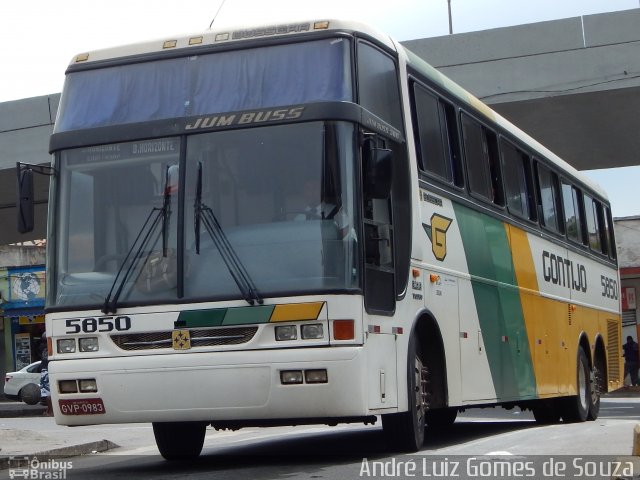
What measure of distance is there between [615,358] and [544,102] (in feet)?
15.0

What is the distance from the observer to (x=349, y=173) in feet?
31.1

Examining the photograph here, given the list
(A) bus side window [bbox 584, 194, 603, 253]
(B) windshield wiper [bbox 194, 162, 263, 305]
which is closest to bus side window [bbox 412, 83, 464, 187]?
(B) windshield wiper [bbox 194, 162, 263, 305]

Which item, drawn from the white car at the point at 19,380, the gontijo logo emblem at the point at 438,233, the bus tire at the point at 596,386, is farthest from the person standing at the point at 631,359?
the gontijo logo emblem at the point at 438,233

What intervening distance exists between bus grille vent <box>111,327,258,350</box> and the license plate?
18.9 inches

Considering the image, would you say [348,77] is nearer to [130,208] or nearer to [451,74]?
[130,208]

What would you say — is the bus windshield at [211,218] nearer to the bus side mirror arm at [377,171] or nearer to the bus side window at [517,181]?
the bus side mirror arm at [377,171]

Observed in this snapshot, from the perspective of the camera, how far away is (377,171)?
31.4 feet

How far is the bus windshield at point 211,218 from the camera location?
9352mm

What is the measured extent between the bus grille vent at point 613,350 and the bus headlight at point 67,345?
39.8 feet

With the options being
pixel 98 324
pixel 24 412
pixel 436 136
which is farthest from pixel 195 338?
pixel 24 412

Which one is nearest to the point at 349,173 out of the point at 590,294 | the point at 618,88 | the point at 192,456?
the point at 192,456

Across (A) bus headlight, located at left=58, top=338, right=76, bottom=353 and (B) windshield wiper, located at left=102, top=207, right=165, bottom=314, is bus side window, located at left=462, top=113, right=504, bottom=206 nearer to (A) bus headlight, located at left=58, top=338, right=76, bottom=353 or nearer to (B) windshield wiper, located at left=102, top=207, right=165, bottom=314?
(B) windshield wiper, located at left=102, top=207, right=165, bottom=314

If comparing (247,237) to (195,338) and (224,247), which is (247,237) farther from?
(195,338)

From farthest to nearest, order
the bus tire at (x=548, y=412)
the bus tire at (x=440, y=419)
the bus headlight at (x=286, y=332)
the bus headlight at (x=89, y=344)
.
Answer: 1. the bus tire at (x=548, y=412)
2. the bus tire at (x=440, y=419)
3. the bus headlight at (x=89, y=344)
4. the bus headlight at (x=286, y=332)
